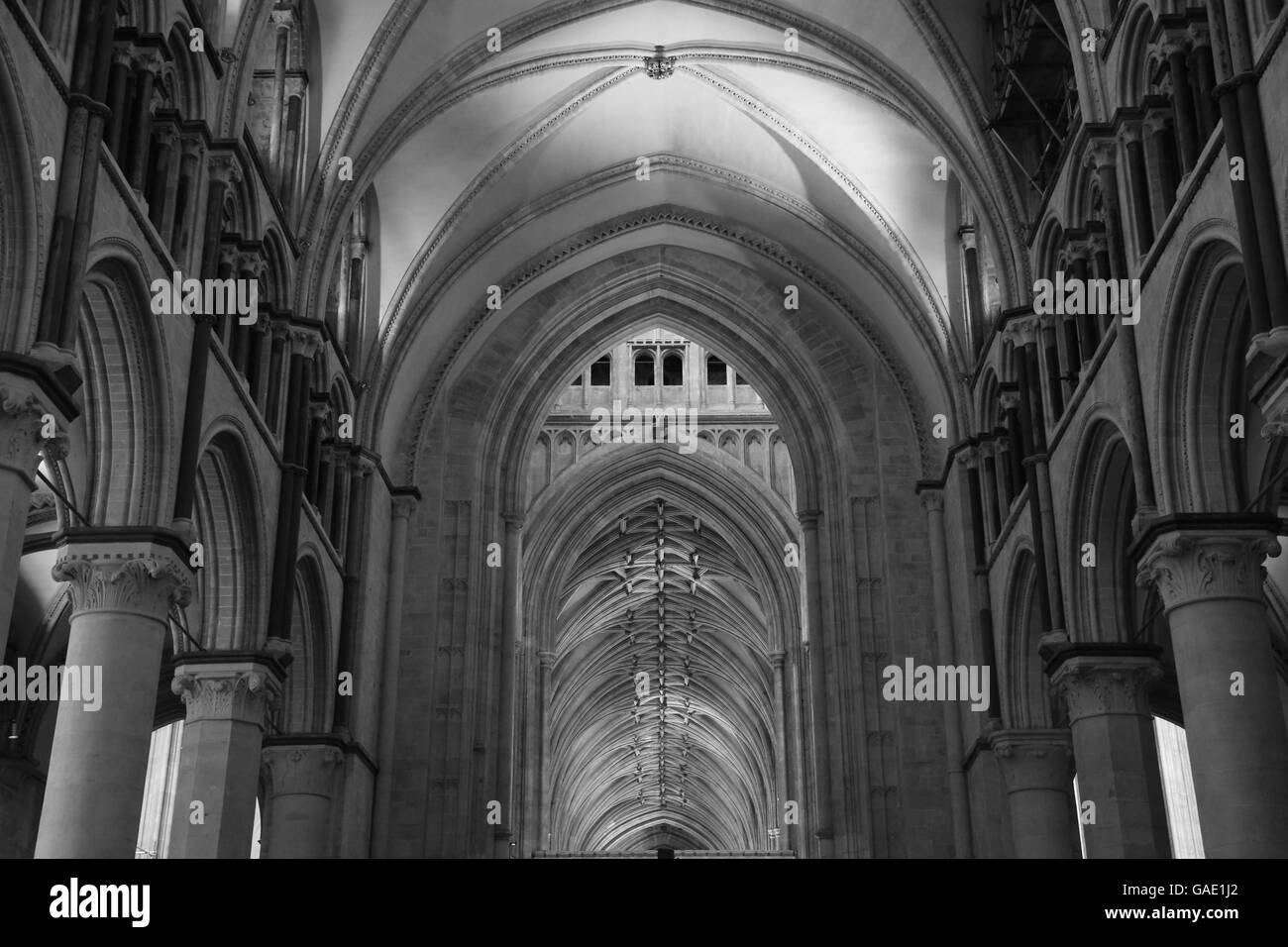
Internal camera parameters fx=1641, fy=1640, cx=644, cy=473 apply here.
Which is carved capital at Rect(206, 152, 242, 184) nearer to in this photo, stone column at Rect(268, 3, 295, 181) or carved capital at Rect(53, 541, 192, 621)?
stone column at Rect(268, 3, 295, 181)

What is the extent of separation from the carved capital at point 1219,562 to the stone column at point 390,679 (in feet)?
45.2

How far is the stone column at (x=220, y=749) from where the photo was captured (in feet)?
59.2

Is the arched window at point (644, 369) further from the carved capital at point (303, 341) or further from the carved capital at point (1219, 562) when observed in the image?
the carved capital at point (1219, 562)

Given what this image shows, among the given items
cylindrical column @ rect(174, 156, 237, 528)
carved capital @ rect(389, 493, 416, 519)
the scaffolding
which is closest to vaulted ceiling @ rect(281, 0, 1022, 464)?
the scaffolding

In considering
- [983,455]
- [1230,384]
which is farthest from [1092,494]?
[983,455]

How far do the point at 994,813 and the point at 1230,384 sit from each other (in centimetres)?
980

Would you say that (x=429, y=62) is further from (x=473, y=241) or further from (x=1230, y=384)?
(x=1230, y=384)

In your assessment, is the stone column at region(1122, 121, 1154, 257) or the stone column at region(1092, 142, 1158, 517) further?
the stone column at region(1122, 121, 1154, 257)

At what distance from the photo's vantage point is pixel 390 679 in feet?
85.1

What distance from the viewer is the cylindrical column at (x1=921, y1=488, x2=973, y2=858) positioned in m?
24.8

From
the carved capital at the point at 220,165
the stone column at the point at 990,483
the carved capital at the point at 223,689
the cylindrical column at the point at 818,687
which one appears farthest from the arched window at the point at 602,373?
the carved capital at the point at 220,165

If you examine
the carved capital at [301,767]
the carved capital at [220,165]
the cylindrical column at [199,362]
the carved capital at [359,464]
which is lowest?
the carved capital at [301,767]

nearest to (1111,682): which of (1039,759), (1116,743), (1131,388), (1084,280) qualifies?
(1116,743)

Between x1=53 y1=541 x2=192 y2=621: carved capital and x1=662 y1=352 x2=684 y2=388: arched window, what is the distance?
23.3 m
